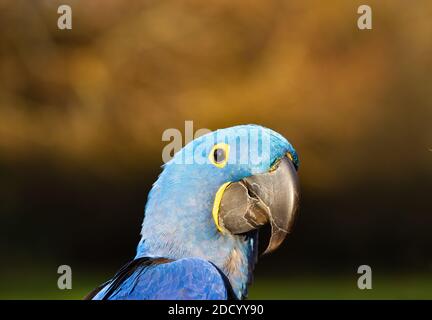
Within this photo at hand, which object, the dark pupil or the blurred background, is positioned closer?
the dark pupil

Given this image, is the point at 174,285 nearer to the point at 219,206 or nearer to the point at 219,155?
the point at 219,206

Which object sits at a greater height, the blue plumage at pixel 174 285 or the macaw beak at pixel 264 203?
the macaw beak at pixel 264 203

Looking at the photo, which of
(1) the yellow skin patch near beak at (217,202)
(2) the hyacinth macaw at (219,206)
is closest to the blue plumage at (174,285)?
(2) the hyacinth macaw at (219,206)

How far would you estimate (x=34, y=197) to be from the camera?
13.9 ft

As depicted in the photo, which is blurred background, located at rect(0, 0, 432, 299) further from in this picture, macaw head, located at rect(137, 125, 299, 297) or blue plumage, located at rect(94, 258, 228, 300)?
blue plumage, located at rect(94, 258, 228, 300)

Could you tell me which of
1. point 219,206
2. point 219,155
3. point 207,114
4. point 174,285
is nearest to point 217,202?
point 219,206

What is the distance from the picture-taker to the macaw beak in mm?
1852

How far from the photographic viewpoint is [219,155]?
194 centimetres

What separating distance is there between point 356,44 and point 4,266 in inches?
121

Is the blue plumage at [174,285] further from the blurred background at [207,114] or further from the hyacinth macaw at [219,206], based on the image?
the blurred background at [207,114]

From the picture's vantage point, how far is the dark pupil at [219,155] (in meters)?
1.93

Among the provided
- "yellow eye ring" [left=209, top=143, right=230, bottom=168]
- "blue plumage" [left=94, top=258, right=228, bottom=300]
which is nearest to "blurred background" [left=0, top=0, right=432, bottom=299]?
"yellow eye ring" [left=209, top=143, right=230, bottom=168]

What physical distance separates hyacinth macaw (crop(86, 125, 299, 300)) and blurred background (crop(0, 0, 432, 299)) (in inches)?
83.2

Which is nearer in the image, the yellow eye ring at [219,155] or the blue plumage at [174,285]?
the blue plumage at [174,285]
